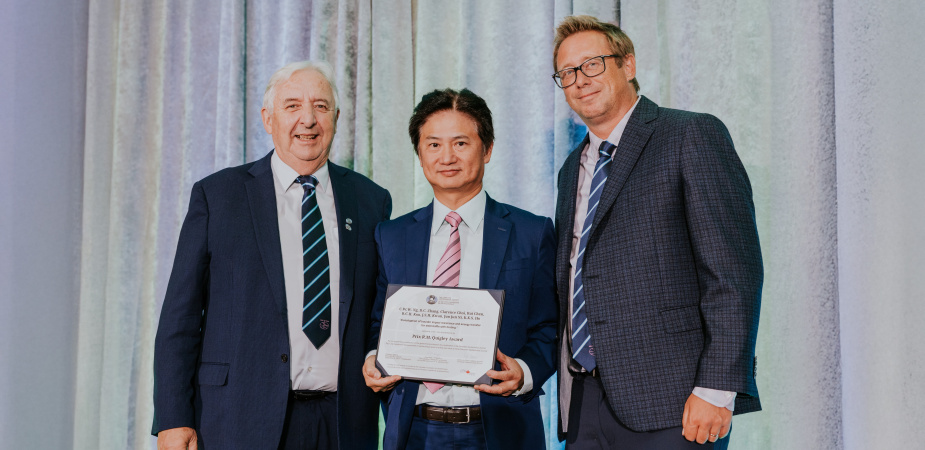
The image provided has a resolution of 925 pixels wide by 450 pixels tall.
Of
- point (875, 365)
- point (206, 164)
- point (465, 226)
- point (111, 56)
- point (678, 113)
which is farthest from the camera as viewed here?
point (111, 56)

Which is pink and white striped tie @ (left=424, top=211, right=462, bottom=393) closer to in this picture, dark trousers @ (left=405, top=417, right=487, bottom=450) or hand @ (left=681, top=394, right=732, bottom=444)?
dark trousers @ (left=405, top=417, right=487, bottom=450)

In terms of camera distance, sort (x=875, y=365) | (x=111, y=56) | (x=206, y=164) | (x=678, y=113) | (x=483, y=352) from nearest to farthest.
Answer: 1. (x=483, y=352)
2. (x=678, y=113)
3. (x=875, y=365)
4. (x=206, y=164)
5. (x=111, y=56)

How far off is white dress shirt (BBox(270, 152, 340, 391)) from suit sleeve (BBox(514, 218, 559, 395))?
510 mm

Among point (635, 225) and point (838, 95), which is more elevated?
point (838, 95)

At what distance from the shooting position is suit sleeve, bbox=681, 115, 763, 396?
1.58 m

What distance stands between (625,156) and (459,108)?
475mm

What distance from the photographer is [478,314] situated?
169 centimetres

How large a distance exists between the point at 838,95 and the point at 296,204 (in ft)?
5.41

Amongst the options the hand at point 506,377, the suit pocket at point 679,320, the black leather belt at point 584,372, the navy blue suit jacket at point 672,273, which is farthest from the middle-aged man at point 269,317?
the suit pocket at point 679,320

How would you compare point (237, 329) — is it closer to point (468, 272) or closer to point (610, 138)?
point (468, 272)

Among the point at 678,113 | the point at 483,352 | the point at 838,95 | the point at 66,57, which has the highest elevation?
the point at 66,57

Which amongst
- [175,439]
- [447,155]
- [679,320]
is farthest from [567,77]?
[175,439]

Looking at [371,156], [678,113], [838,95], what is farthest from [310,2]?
[838,95]

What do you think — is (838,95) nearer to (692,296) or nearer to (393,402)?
(692,296)
